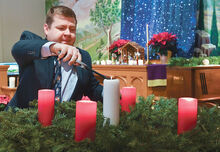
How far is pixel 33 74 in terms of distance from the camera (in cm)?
156

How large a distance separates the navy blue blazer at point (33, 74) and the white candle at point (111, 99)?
717mm

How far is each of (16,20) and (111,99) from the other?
702 cm

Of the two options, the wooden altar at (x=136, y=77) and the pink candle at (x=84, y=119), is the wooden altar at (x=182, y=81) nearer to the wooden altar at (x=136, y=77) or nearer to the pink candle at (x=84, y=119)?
the wooden altar at (x=136, y=77)

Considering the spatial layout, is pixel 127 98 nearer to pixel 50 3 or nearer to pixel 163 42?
pixel 163 42

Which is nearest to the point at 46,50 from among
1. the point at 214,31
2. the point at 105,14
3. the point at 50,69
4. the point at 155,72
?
the point at 50,69

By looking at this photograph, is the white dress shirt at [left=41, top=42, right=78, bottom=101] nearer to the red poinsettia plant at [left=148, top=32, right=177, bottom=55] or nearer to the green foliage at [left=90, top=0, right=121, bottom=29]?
the red poinsettia plant at [left=148, top=32, right=177, bottom=55]

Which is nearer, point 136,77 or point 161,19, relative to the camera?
point 136,77

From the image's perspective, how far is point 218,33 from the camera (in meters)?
Answer: 4.46

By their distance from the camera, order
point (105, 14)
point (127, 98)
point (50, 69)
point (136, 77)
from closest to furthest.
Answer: point (127, 98) → point (50, 69) → point (136, 77) → point (105, 14)

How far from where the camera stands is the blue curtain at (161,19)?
15.1 feet

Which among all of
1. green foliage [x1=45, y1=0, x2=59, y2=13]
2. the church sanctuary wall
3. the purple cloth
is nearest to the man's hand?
the purple cloth

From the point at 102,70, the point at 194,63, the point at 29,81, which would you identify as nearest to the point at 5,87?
the point at 102,70

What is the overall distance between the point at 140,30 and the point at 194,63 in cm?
200

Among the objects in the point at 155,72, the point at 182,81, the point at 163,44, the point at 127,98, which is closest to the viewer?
the point at 127,98
